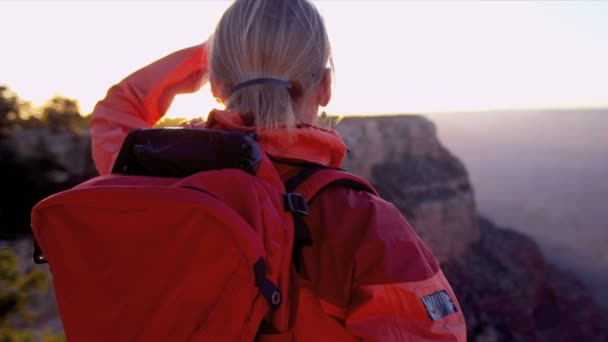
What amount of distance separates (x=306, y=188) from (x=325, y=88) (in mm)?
279

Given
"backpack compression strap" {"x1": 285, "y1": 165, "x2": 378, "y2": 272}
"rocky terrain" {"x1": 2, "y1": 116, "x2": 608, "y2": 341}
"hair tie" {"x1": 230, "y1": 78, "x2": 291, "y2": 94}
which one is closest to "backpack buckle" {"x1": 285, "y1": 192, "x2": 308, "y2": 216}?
"backpack compression strap" {"x1": 285, "y1": 165, "x2": 378, "y2": 272}

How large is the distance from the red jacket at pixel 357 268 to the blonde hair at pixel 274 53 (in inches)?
2.0

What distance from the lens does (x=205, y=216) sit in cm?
84

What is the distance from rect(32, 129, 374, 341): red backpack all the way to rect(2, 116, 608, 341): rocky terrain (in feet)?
53.2

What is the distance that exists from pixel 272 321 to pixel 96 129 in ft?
2.80

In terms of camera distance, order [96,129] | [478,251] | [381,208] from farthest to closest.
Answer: [478,251]
[96,129]
[381,208]

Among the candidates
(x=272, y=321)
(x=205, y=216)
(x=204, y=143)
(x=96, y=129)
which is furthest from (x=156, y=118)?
(x=272, y=321)

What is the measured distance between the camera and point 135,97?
140 centimetres

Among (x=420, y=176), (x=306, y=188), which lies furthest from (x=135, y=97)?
(x=420, y=176)

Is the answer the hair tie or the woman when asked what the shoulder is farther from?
the hair tie

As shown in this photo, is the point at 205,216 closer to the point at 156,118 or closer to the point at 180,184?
the point at 180,184

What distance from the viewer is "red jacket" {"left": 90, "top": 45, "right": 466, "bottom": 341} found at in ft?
2.79

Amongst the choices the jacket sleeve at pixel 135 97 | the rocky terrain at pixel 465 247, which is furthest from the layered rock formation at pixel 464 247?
the jacket sleeve at pixel 135 97

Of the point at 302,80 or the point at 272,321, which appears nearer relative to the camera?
the point at 272,321
